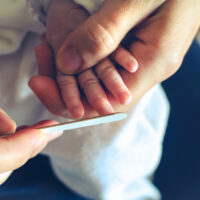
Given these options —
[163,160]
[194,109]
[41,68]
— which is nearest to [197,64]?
[194,109]

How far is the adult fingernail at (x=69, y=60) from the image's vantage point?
1.00ft

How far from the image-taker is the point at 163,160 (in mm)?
594

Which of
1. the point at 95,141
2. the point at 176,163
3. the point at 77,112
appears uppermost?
the point at 77,112

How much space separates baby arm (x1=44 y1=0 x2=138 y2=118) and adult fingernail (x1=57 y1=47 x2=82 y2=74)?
2cm

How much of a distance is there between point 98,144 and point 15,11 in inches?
9.1

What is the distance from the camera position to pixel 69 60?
303 millimetres

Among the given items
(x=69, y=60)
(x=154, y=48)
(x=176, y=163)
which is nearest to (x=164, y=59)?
(x=154, y=48)

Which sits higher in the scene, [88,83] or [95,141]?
[88,83]

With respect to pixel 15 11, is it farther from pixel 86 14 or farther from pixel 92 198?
pixel 92 198

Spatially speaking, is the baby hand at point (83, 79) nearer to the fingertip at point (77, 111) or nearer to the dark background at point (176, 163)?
the fingertip at point (77, 111)

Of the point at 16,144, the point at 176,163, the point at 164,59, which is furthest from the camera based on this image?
the point at 176,163

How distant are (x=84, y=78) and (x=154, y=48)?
0.32 ft

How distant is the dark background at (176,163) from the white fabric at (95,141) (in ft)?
0.14

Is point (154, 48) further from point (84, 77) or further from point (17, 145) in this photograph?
point (17, 145)
